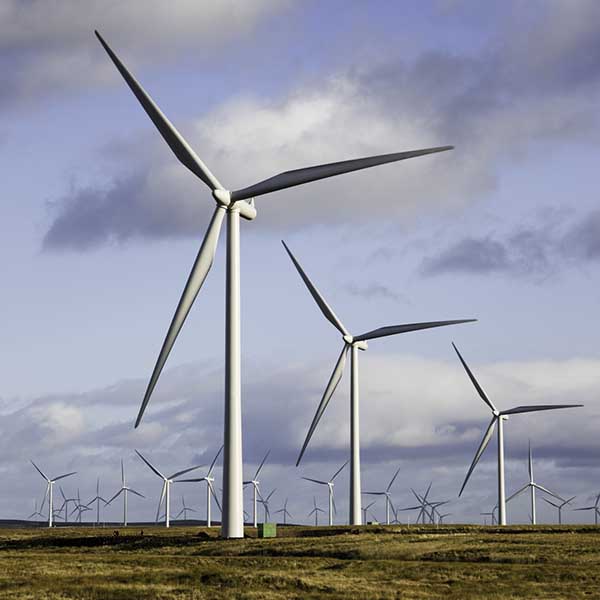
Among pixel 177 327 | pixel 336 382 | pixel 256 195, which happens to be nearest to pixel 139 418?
pixel 177 327

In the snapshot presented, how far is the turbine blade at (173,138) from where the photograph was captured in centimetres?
8488

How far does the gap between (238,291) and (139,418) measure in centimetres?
1510

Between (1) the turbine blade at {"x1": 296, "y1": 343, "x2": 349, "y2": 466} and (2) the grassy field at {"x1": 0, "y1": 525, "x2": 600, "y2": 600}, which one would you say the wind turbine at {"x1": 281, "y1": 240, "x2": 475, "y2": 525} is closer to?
(1) the turbine blade at {"x1": 296, "y1": 343, "x2": 349, "y2": 466}

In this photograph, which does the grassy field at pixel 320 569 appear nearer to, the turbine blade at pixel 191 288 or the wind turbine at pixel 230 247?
the wind turbine at pixel 230 247

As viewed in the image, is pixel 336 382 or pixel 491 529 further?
pixel 336 382

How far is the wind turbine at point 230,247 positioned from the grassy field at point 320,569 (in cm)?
498

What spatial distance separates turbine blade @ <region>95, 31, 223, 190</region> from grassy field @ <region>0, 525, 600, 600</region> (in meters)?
27.2

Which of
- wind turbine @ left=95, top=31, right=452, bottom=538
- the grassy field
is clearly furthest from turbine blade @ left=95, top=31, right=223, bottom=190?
the grassy field

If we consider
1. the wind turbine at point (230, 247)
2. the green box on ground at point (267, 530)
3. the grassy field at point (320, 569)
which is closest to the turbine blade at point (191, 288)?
the wind turbine at point (230, 247)

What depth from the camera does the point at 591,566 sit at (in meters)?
69.6

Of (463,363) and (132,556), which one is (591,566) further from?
(463,363)

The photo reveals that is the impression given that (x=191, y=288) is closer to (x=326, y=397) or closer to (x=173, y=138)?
(x=173, y=138)

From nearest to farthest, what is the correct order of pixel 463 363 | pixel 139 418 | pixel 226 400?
1. pixel 139 418
2. pixel 226 400
3. pixel 463 363

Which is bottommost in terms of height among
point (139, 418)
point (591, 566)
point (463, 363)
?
point (591, 566)
